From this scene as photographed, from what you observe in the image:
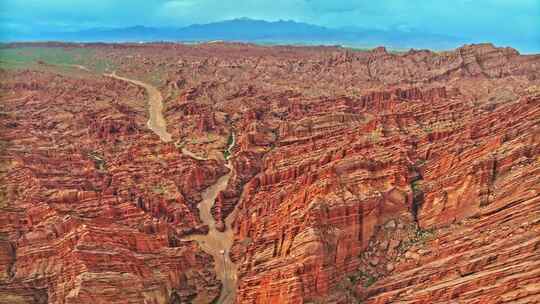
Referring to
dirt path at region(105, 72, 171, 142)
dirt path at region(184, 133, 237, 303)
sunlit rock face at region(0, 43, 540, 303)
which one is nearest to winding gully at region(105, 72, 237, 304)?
dirt path at region(184, 133, 237, 303)

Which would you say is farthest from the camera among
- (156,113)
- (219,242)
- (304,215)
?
(156,113)

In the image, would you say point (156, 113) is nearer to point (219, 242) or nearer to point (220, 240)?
point (220, 240)

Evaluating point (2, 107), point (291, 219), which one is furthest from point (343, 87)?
point (291, 219)

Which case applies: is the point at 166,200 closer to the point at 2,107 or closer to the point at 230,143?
the point at 230,143

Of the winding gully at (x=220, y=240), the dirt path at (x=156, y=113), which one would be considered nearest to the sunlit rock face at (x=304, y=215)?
the winding gully at (x=220, y=240)

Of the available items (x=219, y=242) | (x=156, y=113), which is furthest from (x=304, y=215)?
(x=156, y=113)

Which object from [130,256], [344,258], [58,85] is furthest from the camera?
[58,85]

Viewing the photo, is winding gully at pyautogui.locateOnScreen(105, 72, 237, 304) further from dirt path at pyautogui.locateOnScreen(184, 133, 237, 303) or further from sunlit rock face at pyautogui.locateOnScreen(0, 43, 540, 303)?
sunlit rock face at pyautogui.locateOnScreen(0, 43, 540, 303)

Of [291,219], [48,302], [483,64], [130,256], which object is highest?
[483,64]
